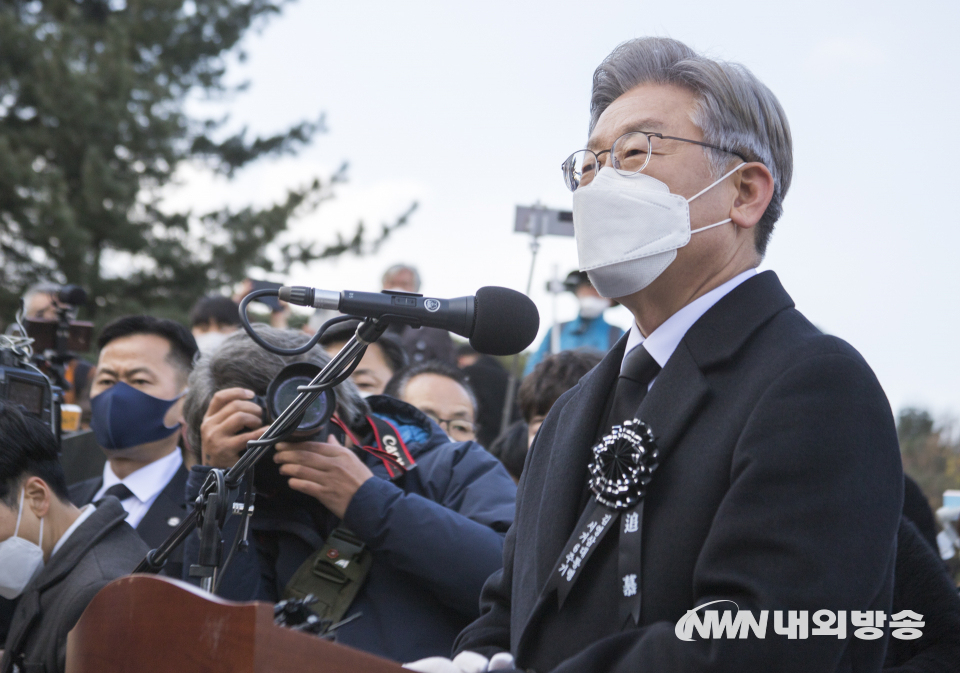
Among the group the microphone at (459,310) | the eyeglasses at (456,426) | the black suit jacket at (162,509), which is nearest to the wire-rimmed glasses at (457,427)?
the eyeglasses at (456,426)

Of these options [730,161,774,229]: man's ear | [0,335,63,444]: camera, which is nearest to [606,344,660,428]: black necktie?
[730,161,774,229]: man's ear

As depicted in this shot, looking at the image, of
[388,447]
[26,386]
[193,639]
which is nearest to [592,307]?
[388,447]

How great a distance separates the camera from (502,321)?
222 centimetres

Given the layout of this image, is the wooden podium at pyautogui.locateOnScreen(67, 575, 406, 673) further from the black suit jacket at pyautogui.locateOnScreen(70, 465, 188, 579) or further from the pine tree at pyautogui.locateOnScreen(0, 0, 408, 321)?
the pine tree at pyautogui.locateOnScreen(0, 0, 408, 321)

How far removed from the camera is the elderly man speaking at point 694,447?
64.4 inches

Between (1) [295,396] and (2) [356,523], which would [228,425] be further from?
(1) [295,396]

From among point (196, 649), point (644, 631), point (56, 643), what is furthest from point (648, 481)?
point (56, 643)

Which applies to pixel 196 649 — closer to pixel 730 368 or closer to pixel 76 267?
pixel 730 368

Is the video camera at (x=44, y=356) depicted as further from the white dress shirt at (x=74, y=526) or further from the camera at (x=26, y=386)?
the white dress shirt at (x=74, y=526)

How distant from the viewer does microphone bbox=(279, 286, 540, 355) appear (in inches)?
82.7

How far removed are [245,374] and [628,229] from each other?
70.7 inches

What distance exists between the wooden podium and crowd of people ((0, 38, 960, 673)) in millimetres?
414

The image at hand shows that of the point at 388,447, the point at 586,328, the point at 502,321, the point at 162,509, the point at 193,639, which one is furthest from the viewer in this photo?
the point at 586,328

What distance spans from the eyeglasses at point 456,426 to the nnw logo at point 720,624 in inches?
144
